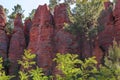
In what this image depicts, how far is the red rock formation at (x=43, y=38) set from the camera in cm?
4109

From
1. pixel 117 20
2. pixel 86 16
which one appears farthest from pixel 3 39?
pixel 117 20

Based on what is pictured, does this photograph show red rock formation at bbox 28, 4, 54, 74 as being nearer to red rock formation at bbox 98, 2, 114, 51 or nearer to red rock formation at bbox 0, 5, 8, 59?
red rock formation at bbox 0, 5, 8, 59

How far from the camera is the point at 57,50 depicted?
41219 mm

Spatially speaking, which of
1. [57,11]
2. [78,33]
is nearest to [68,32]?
[78,33]

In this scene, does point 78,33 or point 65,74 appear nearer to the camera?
point 65,74

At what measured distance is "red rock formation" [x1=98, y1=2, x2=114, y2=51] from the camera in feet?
129

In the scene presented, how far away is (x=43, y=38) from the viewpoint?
42.8 m

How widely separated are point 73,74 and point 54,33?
2523 cm

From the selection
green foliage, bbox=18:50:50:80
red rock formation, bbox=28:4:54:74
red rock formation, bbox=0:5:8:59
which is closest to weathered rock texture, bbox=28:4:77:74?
red rock formation, bbox=28:4:54:74

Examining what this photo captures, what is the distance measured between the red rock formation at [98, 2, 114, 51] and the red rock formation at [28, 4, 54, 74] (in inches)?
248

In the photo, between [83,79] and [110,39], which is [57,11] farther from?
[83,79]

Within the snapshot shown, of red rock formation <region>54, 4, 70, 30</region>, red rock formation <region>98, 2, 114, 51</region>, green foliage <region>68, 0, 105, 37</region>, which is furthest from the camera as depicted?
red rock formation <region>54, 4, 70, 30</region>

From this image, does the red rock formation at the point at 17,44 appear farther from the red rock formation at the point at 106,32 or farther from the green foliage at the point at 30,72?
the green foliage at the point at 30,72

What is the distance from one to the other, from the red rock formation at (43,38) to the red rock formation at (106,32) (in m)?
6.29
